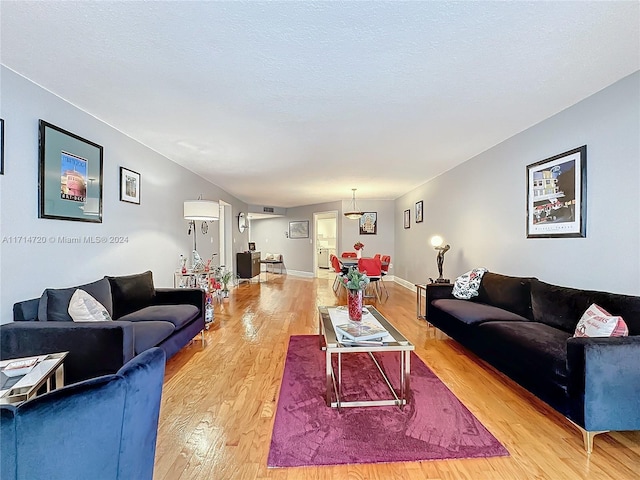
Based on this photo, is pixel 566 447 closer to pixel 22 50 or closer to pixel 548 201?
pixel 548 201

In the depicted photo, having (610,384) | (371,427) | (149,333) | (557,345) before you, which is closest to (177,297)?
(149,333)

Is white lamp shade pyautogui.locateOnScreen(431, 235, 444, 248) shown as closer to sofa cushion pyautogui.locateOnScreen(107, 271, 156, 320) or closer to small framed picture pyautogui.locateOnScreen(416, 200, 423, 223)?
small framed picture pyautogui.locateOnScreen(416, 200, 423, 223)

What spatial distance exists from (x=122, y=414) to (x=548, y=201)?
11.9 feet

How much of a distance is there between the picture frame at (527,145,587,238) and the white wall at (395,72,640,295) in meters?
0.06

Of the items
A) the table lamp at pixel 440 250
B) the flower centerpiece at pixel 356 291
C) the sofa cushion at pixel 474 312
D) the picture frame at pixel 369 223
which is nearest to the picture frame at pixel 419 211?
the table lamp at pixel 440 250

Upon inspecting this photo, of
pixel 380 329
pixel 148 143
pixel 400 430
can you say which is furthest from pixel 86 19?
pixel 400 430

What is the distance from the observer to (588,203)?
8.73ft

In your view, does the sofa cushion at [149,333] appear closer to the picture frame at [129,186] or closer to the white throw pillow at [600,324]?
the picture frame at [129,186]

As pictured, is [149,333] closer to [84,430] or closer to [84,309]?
[84,309]

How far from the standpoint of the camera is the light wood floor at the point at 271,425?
5.35 feet

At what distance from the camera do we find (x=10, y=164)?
7.09 feet

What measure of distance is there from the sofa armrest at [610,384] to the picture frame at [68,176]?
3.72 meters

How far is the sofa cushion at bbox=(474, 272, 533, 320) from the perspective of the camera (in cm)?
312

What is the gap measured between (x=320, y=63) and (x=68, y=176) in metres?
2.26
